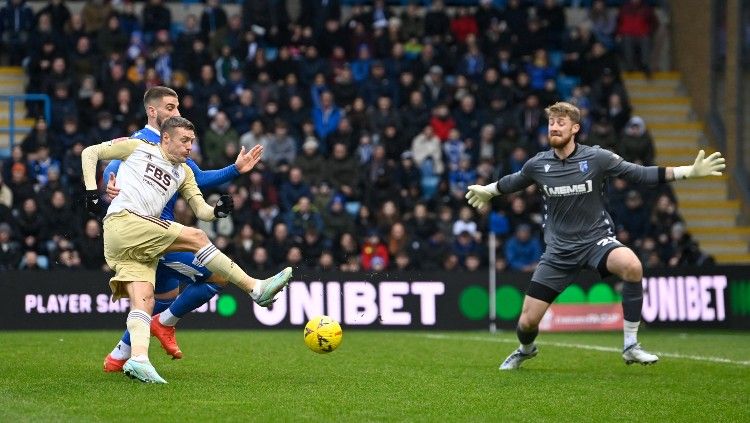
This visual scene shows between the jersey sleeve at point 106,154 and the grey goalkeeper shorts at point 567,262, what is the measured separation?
12.6ft

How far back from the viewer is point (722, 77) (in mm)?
28016

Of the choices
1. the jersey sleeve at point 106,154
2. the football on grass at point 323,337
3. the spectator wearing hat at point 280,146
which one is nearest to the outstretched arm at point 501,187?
the football on grass at point 323,337

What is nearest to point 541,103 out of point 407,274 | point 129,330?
point 407,274

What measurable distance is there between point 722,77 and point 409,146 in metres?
7.53

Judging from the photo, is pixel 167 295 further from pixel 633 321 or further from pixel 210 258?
pixel 633 321

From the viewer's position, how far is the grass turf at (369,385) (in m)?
9.18

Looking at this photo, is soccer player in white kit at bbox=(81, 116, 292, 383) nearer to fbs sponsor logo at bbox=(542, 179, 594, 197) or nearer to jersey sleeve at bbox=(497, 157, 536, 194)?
jersey sleeve at bbox=(497, 157, 536, 194)

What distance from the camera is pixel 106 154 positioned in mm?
11172

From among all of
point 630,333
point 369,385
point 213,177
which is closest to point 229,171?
point 213,177

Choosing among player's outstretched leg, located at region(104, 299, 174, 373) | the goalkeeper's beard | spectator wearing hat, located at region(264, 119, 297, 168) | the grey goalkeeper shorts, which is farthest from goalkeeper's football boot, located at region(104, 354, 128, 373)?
spectator wearing hat, located at region(264, 119, 297, 168)

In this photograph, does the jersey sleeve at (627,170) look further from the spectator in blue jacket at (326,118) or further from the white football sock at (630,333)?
the spectator in blue jacket at (326,118)

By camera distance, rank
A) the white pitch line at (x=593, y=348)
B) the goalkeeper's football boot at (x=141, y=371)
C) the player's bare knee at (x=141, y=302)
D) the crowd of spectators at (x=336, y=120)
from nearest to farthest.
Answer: the goalkeeper's football boot at (x=141, y=371)
the player's bare knee at (x=141, y=302)
the white pitch line at (x=593, y=348)
the crowd of spectators at (x=336, y=120)

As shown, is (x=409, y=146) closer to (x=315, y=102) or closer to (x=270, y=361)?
(x=315, y=102)

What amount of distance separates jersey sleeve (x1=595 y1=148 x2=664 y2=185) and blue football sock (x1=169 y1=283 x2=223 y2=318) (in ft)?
11.9
